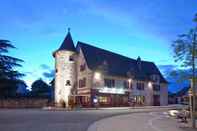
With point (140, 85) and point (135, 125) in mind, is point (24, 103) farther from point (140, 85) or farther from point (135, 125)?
point (135, 125)

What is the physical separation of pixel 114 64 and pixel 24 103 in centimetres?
2070

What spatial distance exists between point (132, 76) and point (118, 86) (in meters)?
5.23

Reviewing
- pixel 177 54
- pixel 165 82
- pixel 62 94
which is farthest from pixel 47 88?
pixel 177 54

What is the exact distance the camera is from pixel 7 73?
55.8 metres

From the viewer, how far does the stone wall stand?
53000 mm

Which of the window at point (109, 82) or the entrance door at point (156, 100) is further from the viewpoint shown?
the entrance door at point (156, 100)

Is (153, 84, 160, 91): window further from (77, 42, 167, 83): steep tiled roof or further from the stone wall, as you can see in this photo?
the stone wall

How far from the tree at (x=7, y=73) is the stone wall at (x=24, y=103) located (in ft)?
9.47

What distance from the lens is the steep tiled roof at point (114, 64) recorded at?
5869 cm

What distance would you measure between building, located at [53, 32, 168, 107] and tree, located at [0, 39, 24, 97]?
315 inches

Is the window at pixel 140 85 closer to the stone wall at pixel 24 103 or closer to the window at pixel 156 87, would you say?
the window at pixel 156 87

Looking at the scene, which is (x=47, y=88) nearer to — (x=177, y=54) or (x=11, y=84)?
(x=11, y=84)

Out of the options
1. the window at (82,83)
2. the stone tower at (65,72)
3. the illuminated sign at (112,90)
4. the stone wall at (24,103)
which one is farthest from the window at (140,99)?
the stone wall at (24,103)

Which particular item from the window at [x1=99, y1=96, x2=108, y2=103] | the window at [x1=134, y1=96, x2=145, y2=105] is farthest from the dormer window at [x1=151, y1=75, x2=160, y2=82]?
the window at [x1=99, y1=96, x2=108, y2=103]
